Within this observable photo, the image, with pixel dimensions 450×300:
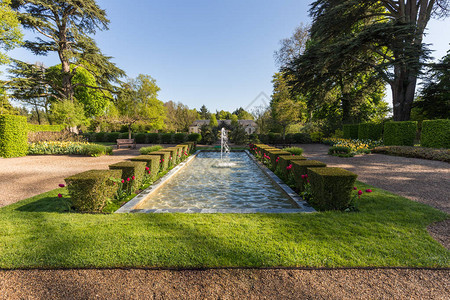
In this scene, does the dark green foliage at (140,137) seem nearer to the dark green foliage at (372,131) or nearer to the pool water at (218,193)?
the pool water at (218,193)

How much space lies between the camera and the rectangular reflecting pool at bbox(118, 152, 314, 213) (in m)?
4.96

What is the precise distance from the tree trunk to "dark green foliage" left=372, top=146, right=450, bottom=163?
5.47m

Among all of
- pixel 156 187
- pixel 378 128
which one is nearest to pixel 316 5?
pixel 378 128

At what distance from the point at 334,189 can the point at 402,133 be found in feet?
51.0

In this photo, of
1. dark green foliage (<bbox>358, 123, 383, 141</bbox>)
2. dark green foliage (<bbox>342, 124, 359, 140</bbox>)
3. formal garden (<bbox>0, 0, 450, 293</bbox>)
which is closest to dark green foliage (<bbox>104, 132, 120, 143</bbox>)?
formal garden (<bbox>0, 0, 450, 293</bbox>)

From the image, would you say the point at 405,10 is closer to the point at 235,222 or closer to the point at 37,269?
the point at 235,222

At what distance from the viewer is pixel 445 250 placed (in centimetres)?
297

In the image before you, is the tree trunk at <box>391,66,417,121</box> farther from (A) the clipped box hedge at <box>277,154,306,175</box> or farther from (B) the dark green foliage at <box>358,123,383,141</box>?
(A) the clipped box hedge at <box>277,154,306,175</box>

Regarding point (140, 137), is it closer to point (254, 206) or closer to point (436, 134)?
point (254, 206)

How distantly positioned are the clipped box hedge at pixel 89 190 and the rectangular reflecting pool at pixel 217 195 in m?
0.59

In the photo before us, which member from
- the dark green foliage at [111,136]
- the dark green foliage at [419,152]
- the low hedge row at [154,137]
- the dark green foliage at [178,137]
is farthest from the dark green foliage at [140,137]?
the dark green foliage at [419,152]

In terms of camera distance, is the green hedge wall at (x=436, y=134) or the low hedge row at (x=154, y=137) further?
the low hedge row at (x=154, y=137)

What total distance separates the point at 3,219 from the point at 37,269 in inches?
90.7

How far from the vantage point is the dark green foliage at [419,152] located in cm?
1111
